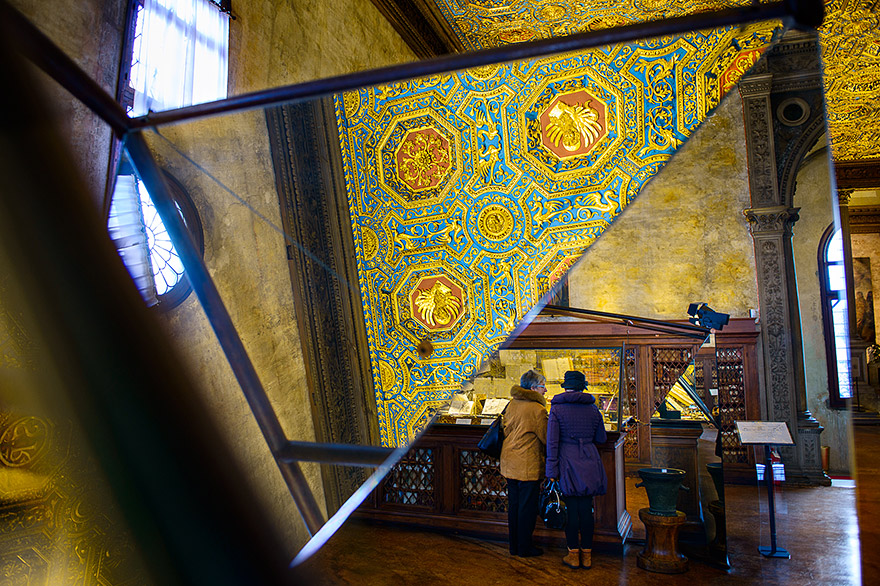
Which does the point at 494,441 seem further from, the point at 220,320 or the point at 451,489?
the point at 220,320

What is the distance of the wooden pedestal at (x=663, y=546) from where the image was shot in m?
3.56

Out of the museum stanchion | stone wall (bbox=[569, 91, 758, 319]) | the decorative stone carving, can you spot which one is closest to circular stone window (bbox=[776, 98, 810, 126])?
stone wall (bbox=[569, 91, 758, 319])

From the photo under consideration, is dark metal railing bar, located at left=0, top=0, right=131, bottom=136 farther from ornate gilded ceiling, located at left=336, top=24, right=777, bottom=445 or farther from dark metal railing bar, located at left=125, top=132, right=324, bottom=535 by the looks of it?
ornate gilded ceiling, located at left=336, top=24, right=777, bottom=445

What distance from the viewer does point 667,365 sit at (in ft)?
21.7

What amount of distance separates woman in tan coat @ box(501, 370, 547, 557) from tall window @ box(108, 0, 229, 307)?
8.06 feet

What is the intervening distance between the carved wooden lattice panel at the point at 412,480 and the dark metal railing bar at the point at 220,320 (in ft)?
8.68

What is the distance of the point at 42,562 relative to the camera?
1.67 m

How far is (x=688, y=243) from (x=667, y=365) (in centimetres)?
145

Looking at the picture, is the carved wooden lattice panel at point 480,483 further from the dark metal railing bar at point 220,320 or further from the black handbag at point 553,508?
the dark metal railing bar at point 220,320

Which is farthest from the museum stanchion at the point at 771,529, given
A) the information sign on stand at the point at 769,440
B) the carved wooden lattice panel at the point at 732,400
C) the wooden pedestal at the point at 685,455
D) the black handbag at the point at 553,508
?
the carved wooden lattice panel at the point at 732,400

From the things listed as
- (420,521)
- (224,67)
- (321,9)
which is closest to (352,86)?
(224,67)

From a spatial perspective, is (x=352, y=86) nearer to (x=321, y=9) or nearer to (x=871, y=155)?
(x=321, y=9)

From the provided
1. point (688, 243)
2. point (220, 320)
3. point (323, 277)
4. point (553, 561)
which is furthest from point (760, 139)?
point (220, 320)

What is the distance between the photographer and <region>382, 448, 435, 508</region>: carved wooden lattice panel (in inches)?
183
